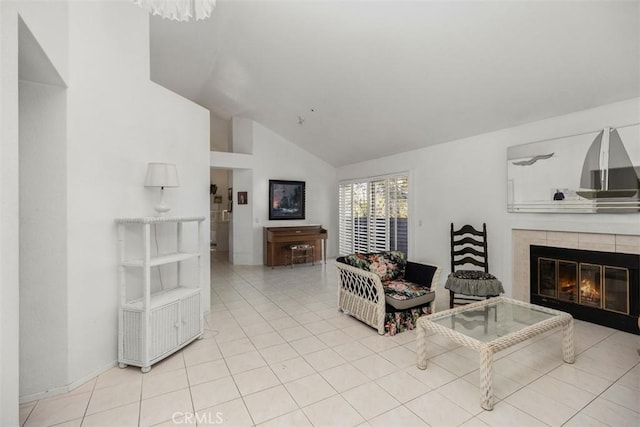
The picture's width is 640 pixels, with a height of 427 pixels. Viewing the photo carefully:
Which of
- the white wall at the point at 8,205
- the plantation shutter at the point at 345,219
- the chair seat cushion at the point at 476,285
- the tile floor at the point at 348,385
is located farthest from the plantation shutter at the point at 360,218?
the white wall at the point at 8,205

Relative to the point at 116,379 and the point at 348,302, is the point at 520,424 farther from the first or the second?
the point at 116,379

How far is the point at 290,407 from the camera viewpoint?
1.91 meters

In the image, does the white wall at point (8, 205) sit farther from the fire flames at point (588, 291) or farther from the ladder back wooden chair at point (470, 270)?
the fire flames at point (588, 291)

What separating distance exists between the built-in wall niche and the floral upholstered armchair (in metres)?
1.70

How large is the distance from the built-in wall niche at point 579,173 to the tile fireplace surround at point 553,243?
0.97ft

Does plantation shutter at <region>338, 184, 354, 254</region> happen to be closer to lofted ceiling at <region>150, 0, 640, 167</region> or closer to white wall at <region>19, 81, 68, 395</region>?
lofted ceiling at <region>150, 0, 640, 167</region>

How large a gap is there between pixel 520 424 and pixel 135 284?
303cm

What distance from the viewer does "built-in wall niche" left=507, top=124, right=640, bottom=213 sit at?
116 inches

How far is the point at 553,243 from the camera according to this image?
11.7 feet

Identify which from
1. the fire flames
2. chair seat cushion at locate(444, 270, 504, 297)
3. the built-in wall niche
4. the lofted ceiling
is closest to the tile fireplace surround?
the built-in wall niche

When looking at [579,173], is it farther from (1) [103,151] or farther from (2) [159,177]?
(1) [103,151]

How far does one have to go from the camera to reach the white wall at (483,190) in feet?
10.5

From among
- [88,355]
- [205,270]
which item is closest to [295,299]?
[205,270]

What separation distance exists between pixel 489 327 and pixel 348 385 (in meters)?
1.23
